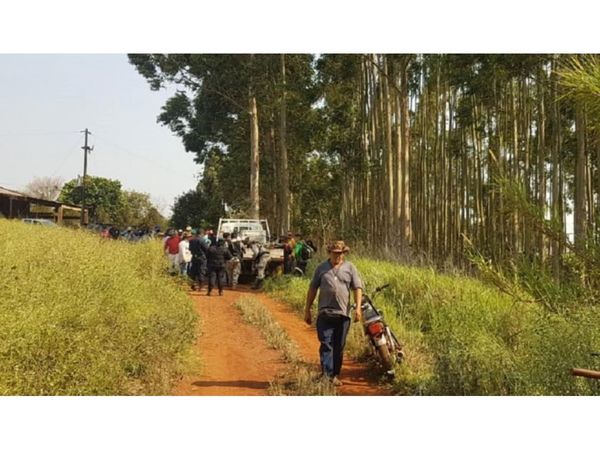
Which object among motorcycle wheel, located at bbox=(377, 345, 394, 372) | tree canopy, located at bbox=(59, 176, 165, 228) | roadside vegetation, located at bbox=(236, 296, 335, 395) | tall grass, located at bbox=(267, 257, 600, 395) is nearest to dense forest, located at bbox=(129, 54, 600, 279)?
tall grass, located at bbox=(267, 257, 600, 395)

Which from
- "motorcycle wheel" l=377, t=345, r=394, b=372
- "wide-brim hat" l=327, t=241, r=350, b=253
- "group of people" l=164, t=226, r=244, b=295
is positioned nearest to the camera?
"wide-brim hat" l=327, t=241, r=350, b=253

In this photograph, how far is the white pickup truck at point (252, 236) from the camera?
15.1m

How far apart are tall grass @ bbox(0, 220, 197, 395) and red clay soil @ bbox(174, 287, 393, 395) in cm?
31

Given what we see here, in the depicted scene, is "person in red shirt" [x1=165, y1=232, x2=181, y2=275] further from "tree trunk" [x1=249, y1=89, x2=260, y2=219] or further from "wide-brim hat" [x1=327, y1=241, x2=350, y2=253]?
"wide-brim hat" [x1=327, y1=241, x2=350, y2=253]

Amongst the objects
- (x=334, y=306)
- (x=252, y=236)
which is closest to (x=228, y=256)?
(x=252, y=236)

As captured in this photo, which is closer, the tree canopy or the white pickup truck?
the white pickup truck

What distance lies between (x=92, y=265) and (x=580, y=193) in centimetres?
823

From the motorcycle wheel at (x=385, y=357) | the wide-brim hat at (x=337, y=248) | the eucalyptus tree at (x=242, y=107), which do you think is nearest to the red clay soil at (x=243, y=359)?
the motorcycle wheel at (x=385, y=357)

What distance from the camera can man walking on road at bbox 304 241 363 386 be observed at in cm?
600

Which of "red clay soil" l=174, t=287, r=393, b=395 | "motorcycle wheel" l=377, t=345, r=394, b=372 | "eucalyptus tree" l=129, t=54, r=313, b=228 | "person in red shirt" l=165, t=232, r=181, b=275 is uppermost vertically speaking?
"eucalyptus tree" l=129, t=54, r=313, b=228

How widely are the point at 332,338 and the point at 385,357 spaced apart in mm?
653

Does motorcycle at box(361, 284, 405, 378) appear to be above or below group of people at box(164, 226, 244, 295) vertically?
below

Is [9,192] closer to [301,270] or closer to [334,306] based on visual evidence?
[301,270]

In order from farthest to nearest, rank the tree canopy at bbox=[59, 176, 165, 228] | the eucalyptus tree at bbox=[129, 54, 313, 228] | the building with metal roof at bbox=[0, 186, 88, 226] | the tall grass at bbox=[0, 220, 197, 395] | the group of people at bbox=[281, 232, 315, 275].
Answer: the tree canopy at bbox=[59, 176, 165, 228] → the building with metal roof at bbox=[0, 186, 88, 226] → the eucalyptus tree at bbox=[129, 54, 313, 228] → the group of people at bbox=[281, 232, 315, 275] → the tall grass at bbox=[0, 220, 197, 395]
